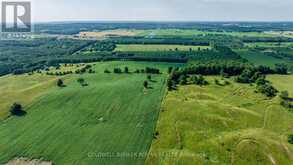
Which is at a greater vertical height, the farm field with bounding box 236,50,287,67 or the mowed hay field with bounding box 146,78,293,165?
the farm field with bounding box 236,50,287,67

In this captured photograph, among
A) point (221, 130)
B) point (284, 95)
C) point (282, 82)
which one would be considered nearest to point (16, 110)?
point (221, 130)

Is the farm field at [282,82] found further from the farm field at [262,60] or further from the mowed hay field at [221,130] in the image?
the farm field at [262,60]

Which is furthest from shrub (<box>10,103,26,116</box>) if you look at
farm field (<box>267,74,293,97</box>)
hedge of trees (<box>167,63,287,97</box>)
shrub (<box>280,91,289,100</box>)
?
farm field (<box>267,74,293,97</box>)

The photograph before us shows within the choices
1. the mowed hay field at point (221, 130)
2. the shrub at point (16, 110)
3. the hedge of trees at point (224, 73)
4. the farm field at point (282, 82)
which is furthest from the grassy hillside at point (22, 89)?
the farm field at point (282, 82)

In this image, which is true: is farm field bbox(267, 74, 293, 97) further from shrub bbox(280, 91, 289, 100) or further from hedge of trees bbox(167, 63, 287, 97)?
shrub bbox(280, 91, 289, 100)

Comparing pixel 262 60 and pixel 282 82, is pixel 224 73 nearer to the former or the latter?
pixel 282 82

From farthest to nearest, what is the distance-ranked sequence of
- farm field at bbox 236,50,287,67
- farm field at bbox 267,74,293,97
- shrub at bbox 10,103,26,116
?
farm field at bbox 236,50,287,67 → farm field at bbox 267,74,293,97 → shrub at bbox 10,103,26,116
